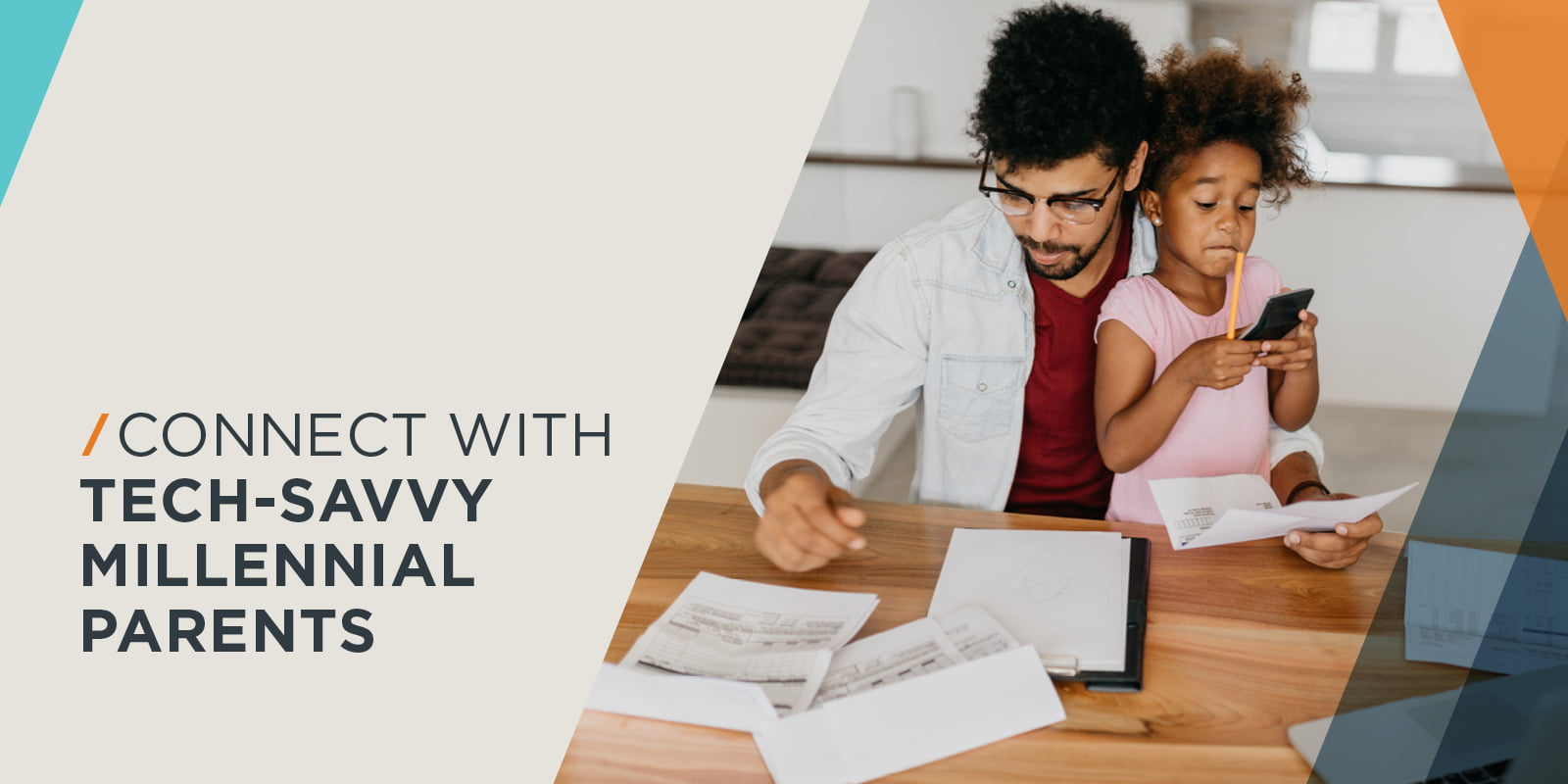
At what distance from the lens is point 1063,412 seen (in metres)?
1.81

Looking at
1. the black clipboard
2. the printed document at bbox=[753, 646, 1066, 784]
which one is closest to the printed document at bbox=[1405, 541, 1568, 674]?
the black clipboard

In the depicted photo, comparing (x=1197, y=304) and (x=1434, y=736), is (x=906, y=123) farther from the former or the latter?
(x=1434, y=736)

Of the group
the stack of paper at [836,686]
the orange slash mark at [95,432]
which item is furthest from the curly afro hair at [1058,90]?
the orange slash mark at [95,432]

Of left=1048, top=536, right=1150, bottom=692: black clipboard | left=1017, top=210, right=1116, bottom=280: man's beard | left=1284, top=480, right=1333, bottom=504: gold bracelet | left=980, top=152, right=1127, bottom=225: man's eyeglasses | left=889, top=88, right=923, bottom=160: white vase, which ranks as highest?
left=889, top=88, right=923, bottom=160: white vase

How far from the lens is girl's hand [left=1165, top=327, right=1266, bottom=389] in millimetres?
1506

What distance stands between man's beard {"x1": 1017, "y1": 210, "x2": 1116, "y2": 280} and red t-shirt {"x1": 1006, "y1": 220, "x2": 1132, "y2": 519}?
0.07 m

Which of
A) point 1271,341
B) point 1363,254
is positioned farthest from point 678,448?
point 1363,254

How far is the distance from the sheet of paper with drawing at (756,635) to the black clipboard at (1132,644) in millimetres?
226

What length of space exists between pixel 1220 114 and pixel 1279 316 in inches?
12.0

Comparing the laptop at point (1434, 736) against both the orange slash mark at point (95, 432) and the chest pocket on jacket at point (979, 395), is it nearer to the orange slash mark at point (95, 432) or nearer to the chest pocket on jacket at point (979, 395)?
the chest pocket on jacket at point (979, 395)

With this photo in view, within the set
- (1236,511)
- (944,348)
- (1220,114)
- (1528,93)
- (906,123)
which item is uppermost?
(1528,93)

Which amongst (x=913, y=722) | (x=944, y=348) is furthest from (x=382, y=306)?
(x=913, y=722)

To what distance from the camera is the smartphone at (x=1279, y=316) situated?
1.50 m

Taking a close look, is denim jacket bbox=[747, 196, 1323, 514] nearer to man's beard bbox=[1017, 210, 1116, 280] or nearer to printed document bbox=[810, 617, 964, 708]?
man's beard bbox=[1017, 210, 1116, 280]
